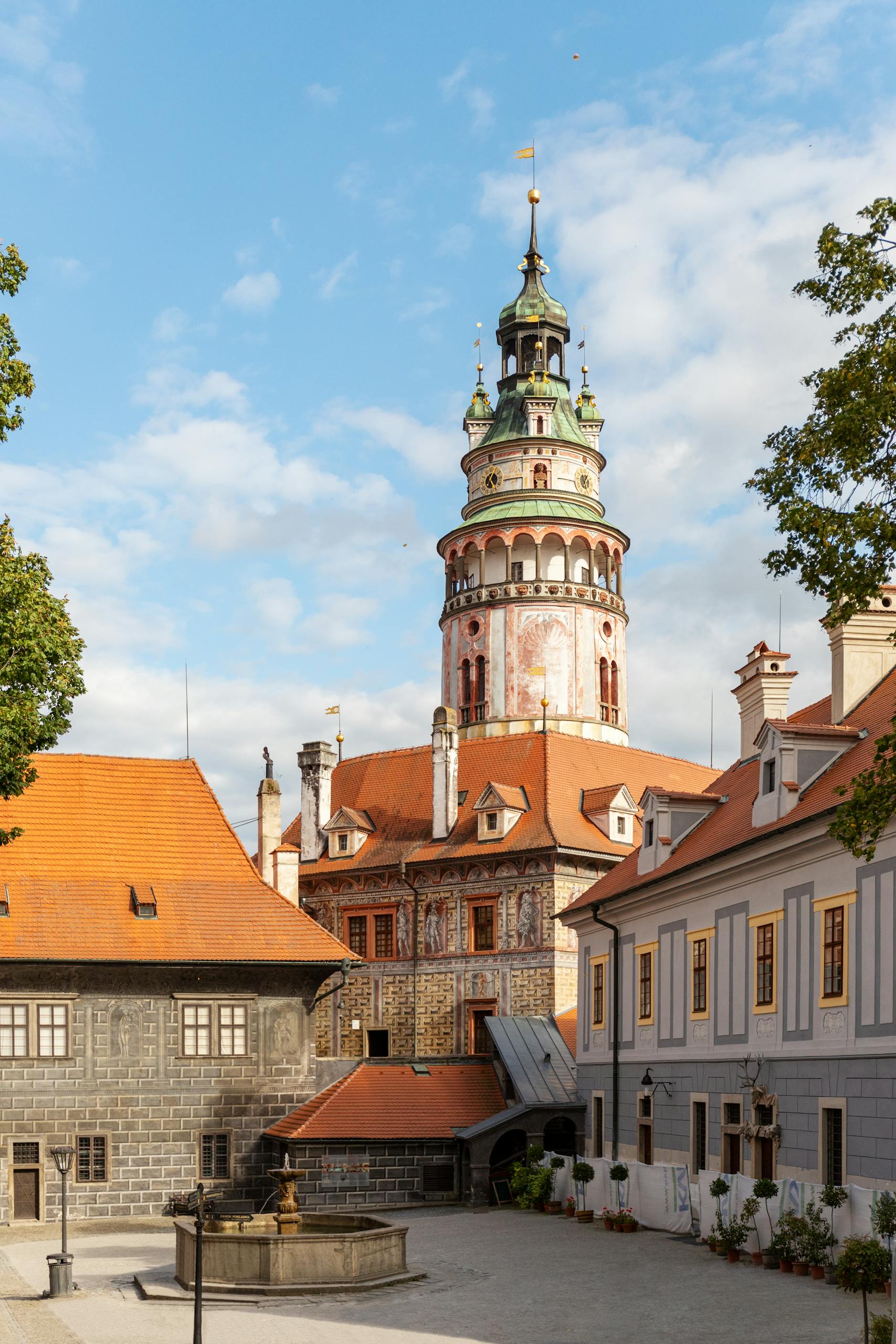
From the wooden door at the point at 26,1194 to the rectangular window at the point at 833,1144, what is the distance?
17548 mm

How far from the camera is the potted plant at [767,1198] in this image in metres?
22.0

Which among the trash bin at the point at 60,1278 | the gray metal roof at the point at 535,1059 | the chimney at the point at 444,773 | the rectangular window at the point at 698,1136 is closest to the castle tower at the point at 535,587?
the chimney at the point at 444,773

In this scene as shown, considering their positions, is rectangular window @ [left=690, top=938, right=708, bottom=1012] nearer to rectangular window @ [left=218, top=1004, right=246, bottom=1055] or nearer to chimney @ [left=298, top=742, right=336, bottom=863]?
rectangular window @ [left=218, top=1004, right=246, bottom=1055]

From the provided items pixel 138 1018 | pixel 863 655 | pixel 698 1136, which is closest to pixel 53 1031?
pixel 138 1018

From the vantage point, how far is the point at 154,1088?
34.6 metres

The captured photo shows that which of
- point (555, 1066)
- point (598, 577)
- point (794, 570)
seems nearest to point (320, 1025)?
point (555, 1066)

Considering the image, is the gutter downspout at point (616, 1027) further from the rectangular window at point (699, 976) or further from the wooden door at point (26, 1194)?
the wooden door at point (26, 1194)

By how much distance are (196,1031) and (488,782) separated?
15.4 metres

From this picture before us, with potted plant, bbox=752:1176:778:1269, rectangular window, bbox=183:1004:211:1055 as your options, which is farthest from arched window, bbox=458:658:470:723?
potted plant, bbox=752:1176:778:1269

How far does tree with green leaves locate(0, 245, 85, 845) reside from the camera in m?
20.4

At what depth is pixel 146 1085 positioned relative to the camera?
1362 inches

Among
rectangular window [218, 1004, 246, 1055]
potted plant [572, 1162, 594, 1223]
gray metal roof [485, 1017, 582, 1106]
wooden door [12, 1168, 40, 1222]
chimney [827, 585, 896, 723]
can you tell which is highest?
chimney [827, 585, 896, 723]

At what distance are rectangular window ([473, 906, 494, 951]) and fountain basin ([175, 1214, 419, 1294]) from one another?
74.8 feet

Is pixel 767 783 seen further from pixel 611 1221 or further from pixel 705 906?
pixel 611 1221
